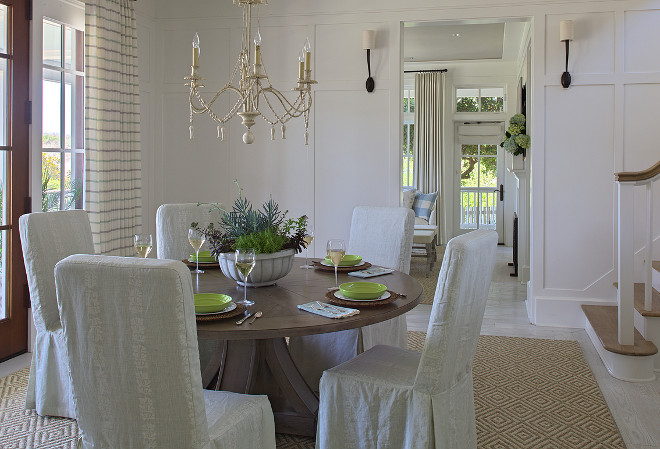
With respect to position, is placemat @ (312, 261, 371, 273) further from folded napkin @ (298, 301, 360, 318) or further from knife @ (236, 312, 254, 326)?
knife @ (236, 312, 254, 326)

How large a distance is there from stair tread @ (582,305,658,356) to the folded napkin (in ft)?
7.18

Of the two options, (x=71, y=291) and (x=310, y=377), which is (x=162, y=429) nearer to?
(x=71, y=291)

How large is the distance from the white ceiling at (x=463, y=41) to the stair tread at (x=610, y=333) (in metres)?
3.49

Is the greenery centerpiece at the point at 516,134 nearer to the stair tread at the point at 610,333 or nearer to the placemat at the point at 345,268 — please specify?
the stair tread at the point at 610,333

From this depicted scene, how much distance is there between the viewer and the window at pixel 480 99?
32.5ft

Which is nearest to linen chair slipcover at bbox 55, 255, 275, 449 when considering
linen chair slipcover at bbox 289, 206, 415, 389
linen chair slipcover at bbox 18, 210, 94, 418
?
linen chair slipcover at bbox 18, 210, 94, 418

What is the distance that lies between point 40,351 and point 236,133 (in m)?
2.85

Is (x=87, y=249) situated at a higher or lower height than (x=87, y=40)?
lower

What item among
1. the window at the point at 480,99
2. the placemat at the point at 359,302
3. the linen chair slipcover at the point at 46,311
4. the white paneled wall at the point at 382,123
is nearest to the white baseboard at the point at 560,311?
the white paneled wall at the point at 382,123

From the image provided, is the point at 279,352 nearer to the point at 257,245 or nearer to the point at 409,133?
the point at 257,245

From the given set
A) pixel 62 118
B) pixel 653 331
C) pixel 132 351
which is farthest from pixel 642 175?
pixel 62 118

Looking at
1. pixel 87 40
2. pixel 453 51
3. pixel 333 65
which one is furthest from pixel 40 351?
pixel 453 51

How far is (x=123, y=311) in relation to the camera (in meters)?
1.59

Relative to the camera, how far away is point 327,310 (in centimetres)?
223
